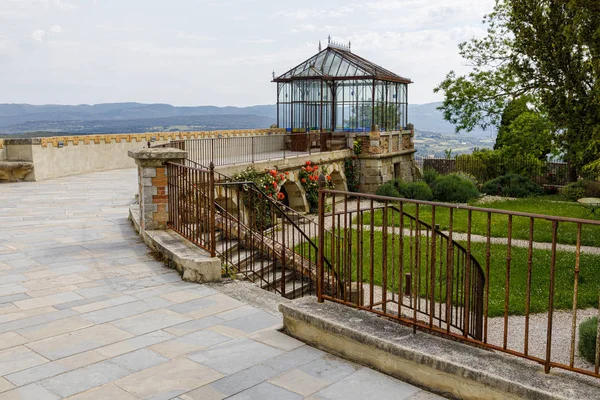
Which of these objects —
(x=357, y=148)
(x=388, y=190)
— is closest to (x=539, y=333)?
(x=388, y=190)

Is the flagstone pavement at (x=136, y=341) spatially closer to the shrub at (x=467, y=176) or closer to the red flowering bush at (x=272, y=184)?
the red flowering bush at (x=272, y=184)

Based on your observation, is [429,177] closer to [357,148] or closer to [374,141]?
[374,141]

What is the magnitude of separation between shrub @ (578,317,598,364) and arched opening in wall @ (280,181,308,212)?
48.1 ft

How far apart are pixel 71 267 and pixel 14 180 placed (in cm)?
1169

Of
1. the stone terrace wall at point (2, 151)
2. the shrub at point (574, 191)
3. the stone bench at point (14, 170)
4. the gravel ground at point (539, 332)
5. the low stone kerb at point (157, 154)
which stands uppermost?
the low stone kerb at point (157, 154)

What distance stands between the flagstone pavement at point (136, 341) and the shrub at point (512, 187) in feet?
68.2

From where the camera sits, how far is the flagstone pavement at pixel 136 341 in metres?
4.05

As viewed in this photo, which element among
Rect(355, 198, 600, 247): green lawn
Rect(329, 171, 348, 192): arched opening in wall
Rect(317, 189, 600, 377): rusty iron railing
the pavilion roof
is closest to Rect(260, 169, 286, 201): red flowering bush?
Rect(317, 189, 600, 377): rusty iron railing

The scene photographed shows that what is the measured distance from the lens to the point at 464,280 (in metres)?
7.91

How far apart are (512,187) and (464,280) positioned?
19.2 meters

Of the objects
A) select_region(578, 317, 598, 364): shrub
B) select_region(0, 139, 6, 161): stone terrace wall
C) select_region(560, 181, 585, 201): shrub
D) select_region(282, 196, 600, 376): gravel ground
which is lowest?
select_region(282, 196, 600, 376): gravel ground

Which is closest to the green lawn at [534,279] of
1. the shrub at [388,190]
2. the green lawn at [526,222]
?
the green lawn at [526,222]

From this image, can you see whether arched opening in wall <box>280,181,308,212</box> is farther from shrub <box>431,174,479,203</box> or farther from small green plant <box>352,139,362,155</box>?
shrub <box>431,174,479,203</box>

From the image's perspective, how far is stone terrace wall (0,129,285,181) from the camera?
58.4 feet
